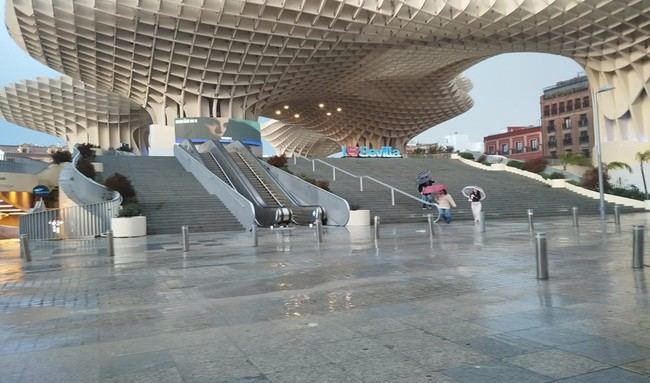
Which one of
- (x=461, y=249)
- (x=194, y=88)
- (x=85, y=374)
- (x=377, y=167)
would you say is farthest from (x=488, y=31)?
(x=85, y=374)

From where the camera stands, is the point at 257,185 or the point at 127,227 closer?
the point at 127,227

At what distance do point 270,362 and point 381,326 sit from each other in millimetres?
1407

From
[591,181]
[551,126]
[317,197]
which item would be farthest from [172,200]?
[551,126]

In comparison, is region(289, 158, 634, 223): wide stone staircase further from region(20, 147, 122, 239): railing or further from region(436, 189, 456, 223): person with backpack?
region(20, 147, 122, 239): railing

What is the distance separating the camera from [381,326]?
5.23 m

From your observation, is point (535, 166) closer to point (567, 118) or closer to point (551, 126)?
point (567, 118)

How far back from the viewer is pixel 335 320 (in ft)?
18.2

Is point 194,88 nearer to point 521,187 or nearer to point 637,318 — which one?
Answer: point 521,187

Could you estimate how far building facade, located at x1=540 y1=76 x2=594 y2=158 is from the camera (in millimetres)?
77500

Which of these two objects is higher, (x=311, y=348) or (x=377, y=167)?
(x=377, y=167)

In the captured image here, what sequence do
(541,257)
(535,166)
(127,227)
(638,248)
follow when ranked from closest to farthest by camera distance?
(541,257), (638,248), (127,227), (535,166)

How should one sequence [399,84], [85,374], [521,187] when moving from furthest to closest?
[399,84]
[521,187]
[85,374]

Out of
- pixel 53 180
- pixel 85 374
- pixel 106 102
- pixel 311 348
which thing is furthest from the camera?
pixel 106 102

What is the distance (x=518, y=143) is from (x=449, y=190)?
76070 mm
